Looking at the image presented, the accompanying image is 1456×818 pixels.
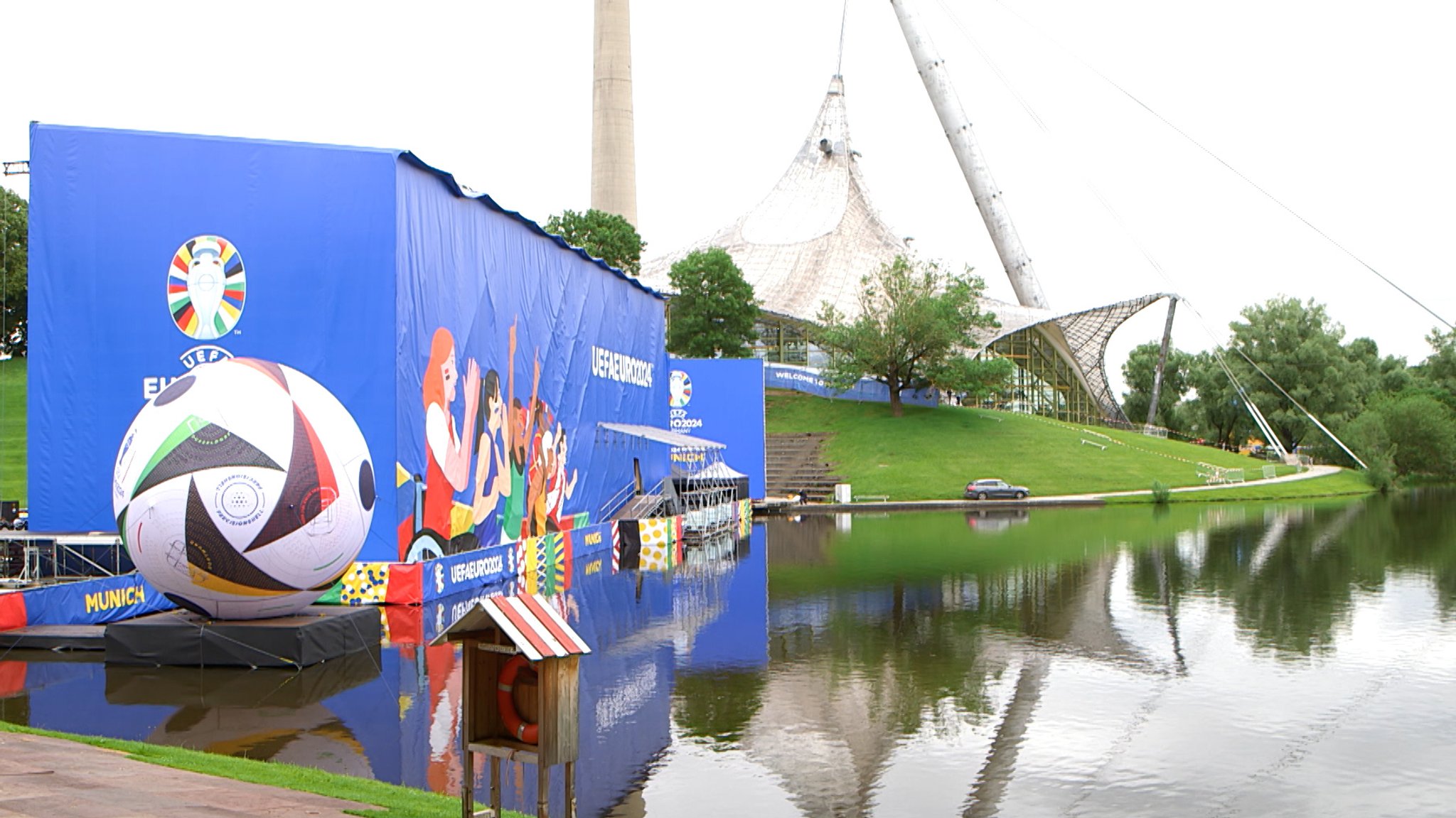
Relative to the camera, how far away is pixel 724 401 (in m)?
51.4

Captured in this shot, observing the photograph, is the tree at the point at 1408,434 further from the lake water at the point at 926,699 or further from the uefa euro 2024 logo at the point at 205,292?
the uefa euro 2024 logo at the point at 205,292

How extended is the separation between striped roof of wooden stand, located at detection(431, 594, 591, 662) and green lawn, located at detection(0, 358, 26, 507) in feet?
120

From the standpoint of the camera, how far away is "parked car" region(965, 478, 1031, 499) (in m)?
53.9

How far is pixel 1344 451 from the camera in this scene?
69750 mm

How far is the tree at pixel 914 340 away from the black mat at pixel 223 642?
178 ft

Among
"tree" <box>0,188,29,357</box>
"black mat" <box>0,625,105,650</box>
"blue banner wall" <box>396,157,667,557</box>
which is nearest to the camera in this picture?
"black mat" <box>0,625,105,650</box>

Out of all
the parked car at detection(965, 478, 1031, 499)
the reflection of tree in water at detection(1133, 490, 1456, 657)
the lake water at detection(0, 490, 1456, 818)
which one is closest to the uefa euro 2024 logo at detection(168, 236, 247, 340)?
the lake water at detection(0, 490, 1456, 818)

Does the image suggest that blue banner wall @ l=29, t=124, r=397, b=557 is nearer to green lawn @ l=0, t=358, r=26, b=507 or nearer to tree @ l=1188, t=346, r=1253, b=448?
green lawn @ l=0, t=358, r=26, b=507

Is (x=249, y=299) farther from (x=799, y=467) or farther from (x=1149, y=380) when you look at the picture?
(x=1149, y=380)

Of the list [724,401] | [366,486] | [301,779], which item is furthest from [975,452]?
[301,779]

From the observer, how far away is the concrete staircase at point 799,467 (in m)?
57.4

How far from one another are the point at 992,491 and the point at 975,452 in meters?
8.61

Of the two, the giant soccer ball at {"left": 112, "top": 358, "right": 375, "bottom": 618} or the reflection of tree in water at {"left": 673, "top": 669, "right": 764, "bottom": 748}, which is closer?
the reflection of tree in water at {"left": 673, "top": 669, "right": 764, "bottom": 748}

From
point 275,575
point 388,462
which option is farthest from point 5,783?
point 388,462
